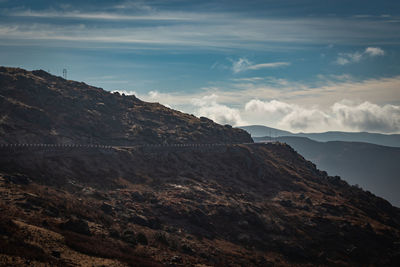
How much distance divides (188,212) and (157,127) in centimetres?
7125

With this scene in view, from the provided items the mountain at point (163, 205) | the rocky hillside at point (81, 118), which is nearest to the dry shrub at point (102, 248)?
the mountain at point (163, 205)

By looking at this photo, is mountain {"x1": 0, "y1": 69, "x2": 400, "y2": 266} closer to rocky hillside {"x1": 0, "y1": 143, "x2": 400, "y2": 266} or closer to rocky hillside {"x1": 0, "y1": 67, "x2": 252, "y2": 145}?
rocky hillside {"x1": 0, "y1": 143, "x2": 400, "y2": 266}

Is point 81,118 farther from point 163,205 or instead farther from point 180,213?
point 180,213

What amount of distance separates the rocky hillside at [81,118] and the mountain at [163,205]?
27.7 inches

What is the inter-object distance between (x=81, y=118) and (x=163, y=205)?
63768mm

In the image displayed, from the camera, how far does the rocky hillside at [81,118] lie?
9981 cm

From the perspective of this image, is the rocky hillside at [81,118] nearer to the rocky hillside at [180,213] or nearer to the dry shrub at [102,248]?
the rocky hillside at [180,213]

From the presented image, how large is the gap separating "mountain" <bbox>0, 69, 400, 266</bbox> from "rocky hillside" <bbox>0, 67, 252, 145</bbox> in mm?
703

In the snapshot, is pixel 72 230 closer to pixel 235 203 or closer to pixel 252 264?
pixel 252 264

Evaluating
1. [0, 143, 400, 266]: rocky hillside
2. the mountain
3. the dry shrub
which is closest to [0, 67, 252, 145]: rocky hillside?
the mountain

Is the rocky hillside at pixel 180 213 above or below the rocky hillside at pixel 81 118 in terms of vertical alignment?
below

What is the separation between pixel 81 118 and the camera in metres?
122

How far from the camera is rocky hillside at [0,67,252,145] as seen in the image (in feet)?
327

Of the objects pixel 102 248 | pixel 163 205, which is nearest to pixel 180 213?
pixel 163 205
